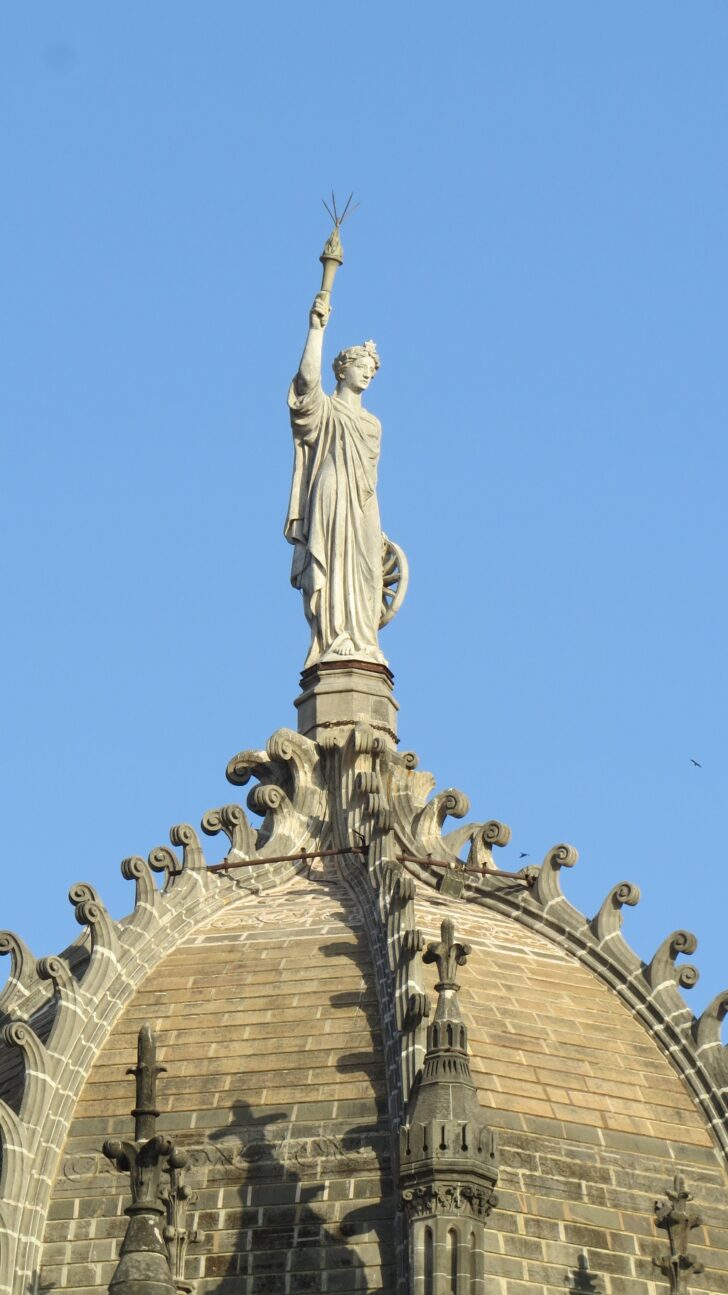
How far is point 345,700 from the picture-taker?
206ft

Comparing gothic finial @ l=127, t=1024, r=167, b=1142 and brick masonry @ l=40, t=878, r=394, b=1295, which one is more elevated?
brick masonry @ l=40, t=878, r=394, b=1295

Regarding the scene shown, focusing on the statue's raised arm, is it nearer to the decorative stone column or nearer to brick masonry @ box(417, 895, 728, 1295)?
brick masonry @ box(417, 895, 728, 1295)

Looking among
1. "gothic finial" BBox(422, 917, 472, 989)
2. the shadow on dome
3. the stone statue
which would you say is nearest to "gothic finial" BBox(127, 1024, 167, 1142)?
"gothic finial" BBox(422, 917, 472, 989)

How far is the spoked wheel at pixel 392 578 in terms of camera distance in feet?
213

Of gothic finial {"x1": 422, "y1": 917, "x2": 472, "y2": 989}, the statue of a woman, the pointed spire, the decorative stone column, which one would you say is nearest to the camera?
the decorative stone column

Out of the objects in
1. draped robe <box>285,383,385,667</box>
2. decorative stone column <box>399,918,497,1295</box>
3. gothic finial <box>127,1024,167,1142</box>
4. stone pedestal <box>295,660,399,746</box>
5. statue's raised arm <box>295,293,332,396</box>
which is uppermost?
statue's raised arm <box>295,293,332,396</box>

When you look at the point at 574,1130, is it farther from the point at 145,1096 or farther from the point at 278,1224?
the point at 145,1096

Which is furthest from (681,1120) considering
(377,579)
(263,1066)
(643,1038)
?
(377,579)

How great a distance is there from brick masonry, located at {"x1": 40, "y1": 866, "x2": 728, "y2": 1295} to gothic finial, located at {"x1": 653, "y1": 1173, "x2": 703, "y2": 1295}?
0.77 m

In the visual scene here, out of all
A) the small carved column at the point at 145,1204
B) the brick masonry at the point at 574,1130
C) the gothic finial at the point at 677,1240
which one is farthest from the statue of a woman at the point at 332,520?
the small carved column at the point at 145,1204

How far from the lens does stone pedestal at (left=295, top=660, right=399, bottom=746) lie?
62.8m

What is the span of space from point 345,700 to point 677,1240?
1505 cm

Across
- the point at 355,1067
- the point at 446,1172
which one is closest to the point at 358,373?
the point at 355,1067

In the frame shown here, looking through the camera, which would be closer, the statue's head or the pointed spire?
the pointed spire
